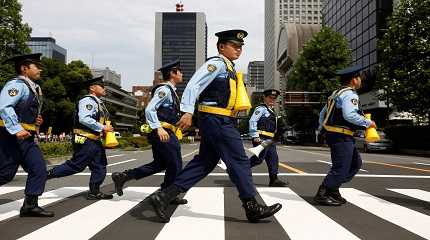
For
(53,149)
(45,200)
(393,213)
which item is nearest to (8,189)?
(45,200)

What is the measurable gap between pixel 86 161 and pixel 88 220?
1524mm

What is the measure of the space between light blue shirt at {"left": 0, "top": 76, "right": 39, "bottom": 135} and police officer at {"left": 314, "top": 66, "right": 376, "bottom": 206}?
347cm

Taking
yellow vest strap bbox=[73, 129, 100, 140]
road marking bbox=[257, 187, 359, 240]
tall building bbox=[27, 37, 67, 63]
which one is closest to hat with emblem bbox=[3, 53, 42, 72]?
yellow vest strap bbox=[73, 129, 100, 140]

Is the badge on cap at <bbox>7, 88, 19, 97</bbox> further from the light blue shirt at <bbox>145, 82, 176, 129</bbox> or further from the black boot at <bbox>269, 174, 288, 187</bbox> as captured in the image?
the black boot at <bbox>269, 174, 288, 187</bbox>

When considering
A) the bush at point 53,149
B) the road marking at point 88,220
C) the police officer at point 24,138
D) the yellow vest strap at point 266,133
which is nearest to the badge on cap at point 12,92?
the police officer at point 24,138

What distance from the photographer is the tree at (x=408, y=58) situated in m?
26.2

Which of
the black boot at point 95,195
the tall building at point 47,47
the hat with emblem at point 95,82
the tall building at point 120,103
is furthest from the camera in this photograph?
the tall building at point 47,47

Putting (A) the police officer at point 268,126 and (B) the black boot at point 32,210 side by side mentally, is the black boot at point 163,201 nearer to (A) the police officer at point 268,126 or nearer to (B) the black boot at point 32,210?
(B) the black boot at point 32,210

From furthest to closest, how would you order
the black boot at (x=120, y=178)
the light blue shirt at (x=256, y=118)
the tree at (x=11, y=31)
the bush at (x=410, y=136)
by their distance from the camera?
the tree at (x=11, y=31) < the bush at (x=410, y=136) < the light blue shirt at (x=256, y=118) < the black boot at (x=120, y=178)

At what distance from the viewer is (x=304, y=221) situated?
470 cm

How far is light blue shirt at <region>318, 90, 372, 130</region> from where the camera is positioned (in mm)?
5574

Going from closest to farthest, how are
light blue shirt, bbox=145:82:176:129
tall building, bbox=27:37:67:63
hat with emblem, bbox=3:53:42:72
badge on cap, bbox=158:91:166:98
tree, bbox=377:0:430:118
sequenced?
hat with emblem, bbox=3:53:42:72 → light blue shirt, bbox=145:82:176:129 → badge on cap, bbox=158:91:166:98 → tree, bbox=377:0:430:118 → tall building, bbox=27:37:67:63

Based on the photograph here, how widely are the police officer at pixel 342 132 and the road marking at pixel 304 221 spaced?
342mm

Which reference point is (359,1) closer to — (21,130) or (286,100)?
(286,100)
